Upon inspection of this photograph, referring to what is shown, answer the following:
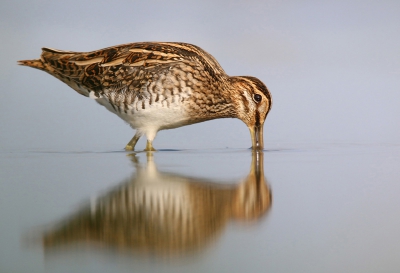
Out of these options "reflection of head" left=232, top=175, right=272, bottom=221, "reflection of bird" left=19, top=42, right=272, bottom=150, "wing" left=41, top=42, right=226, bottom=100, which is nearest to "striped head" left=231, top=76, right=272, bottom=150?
"reflection of bird" left=19, top=42, right=272, bottom=150

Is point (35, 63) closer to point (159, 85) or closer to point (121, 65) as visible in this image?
point (121, 65)

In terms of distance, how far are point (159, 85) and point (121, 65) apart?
665mm

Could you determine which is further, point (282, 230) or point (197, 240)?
point (282, 230)

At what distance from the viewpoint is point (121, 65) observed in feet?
29.2

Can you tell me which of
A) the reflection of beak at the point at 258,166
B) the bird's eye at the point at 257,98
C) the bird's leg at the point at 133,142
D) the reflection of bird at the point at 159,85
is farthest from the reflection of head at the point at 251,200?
the bird's eye at the point at 257,98

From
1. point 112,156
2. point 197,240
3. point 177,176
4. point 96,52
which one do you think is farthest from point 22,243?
point 96,52

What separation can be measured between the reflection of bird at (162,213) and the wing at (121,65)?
288cm

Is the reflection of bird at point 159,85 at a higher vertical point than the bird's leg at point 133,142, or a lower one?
higher

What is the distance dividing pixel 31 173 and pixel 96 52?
3.21 meters

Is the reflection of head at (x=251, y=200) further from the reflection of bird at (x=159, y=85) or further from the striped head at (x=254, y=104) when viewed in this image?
the striped head at (x=254, y=104)

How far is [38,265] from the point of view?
11.2 feet

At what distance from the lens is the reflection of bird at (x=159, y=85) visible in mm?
8641

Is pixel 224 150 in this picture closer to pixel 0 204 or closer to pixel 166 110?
pixel 166 110

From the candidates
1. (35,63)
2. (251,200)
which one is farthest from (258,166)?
(35,63)
